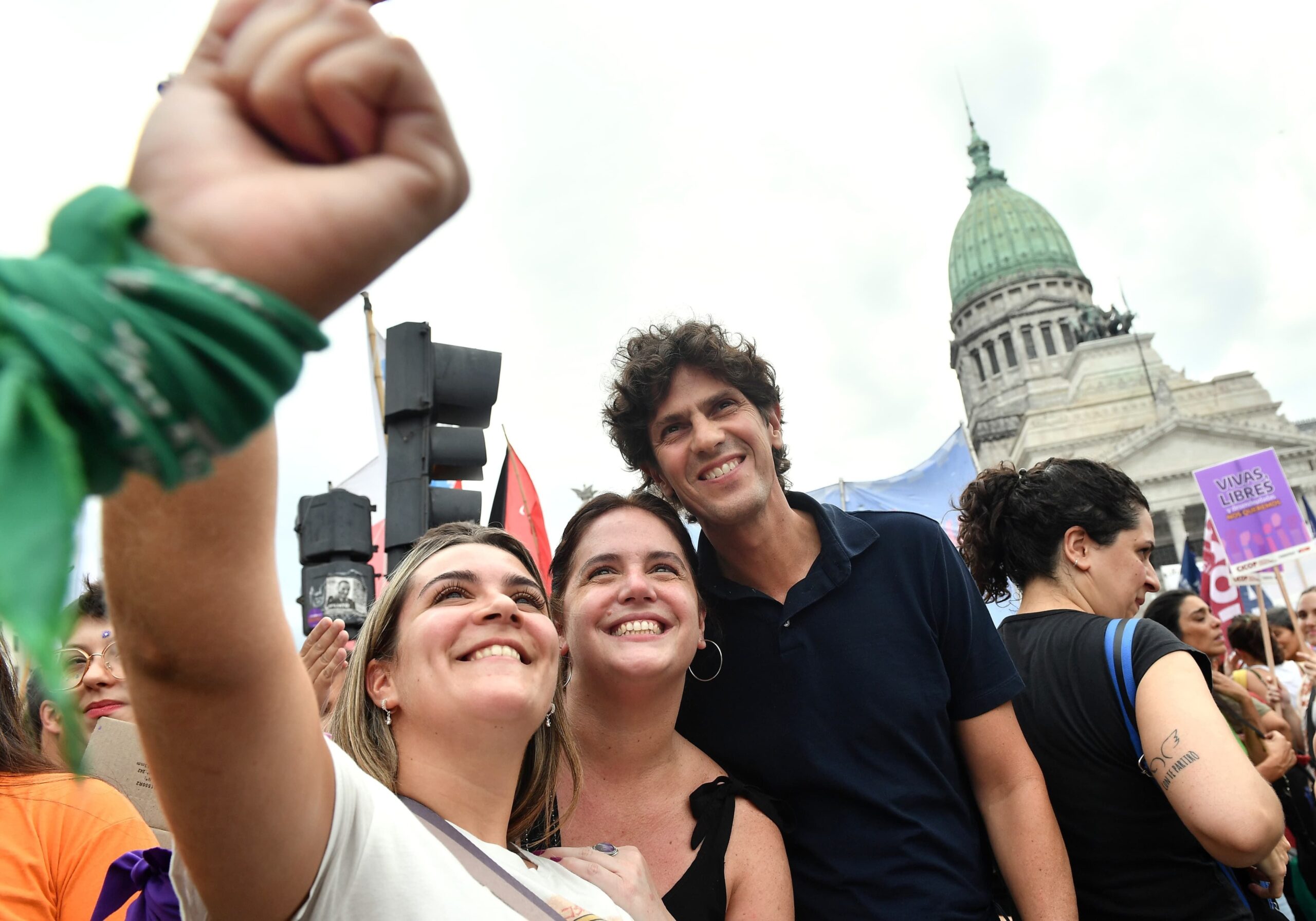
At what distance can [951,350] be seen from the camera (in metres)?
80.2

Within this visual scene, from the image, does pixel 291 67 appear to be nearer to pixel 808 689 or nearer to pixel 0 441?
pixel 0 441

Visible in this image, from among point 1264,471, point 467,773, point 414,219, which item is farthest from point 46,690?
point 1264,471

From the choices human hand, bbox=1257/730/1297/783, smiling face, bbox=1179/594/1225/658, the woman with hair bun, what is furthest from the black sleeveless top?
smiling face, bbox=1179/594/1225/658

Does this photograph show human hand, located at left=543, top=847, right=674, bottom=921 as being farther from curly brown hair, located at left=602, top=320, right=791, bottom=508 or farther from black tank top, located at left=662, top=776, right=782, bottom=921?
curly brown hair, located at left=602, top=320, right=791, bottom=508

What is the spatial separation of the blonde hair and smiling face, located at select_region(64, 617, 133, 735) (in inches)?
63.6

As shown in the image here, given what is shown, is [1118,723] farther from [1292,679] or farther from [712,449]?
[1292,679]

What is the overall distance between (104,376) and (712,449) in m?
2.52

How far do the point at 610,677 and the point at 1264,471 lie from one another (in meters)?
10.6

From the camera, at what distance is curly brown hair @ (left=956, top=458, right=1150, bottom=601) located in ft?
10.8

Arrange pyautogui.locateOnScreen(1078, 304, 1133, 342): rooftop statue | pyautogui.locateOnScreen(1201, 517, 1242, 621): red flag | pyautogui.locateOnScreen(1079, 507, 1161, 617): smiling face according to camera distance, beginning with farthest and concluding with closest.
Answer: pyautogui.locateOnScreen(1078, 304, 1133, 342): rooftop statue, pyautogui.locateOnScreen(1201, 517, 1242, 621): red flag, pyautogui.locateOnScreen(1079, 507, 1161, 617): smiling face

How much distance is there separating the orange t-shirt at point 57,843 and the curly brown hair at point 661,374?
6.19 feet

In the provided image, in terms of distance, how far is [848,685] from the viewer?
9.16 feet

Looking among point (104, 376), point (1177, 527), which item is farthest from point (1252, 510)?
point (1177, 527)

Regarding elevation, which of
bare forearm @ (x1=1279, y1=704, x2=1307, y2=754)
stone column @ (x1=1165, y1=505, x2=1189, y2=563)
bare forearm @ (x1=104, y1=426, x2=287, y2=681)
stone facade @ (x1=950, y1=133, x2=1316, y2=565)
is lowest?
bare forearm @ (x1=1279, y1=704, x2=1307, y2=754)
